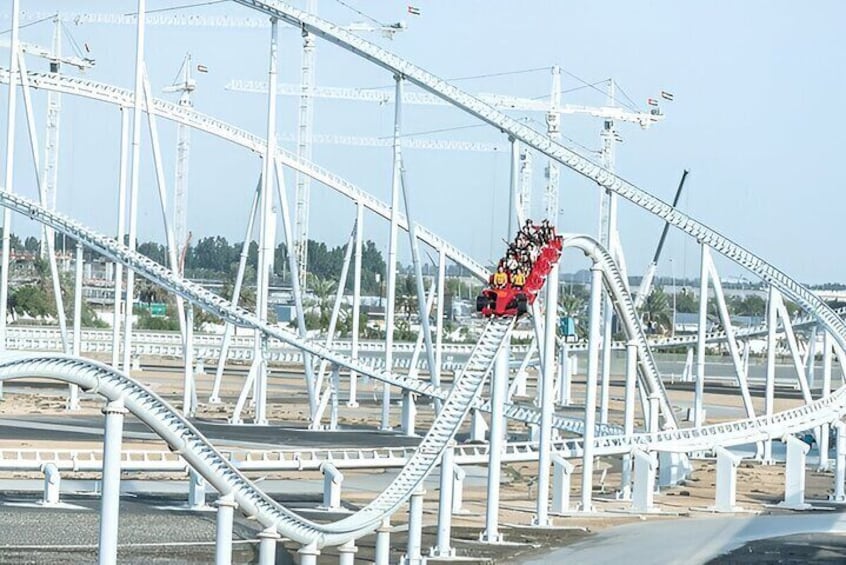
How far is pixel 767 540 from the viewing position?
98.9 feet

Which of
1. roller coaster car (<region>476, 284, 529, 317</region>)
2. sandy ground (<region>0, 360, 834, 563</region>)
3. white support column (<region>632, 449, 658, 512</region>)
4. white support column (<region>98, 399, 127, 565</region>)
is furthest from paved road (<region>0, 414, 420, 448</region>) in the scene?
white support column (<region>98, 399, 127, 565</region>)

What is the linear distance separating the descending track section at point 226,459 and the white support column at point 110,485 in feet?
0.53

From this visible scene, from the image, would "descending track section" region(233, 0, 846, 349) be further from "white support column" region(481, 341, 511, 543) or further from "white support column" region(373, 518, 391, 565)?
"white support column" region(373, 518, 391, 565)

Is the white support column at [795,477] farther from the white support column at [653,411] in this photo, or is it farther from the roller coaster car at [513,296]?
the roller coaster car at [513,296]

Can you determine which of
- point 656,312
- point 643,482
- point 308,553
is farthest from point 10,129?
point 656,312

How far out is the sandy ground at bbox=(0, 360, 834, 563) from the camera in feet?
96.1

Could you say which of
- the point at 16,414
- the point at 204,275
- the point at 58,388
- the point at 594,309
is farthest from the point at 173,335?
the point at 204,275

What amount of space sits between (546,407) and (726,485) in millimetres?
5433

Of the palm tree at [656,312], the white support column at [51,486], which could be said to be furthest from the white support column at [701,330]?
the palm tree at [656,312]

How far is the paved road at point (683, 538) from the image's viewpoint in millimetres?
27281

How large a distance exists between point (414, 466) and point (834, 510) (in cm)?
1412

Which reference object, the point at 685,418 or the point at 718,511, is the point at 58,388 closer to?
the point at 685,418

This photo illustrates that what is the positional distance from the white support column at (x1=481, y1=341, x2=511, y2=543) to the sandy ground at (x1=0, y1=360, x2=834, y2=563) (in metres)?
0.38

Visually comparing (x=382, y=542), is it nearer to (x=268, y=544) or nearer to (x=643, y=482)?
(x=268, y=544)
